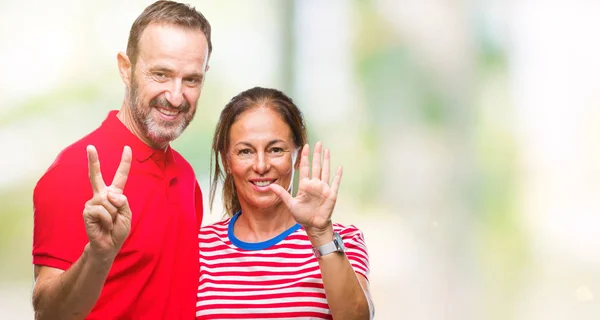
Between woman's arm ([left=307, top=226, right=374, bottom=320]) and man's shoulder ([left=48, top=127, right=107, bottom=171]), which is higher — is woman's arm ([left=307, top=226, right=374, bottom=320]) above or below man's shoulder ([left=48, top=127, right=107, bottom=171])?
below

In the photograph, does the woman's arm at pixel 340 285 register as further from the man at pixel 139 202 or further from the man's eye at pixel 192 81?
the man's eye at pixel 192 81

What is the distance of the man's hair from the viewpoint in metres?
1.92

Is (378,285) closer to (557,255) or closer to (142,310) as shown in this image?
(557,255)

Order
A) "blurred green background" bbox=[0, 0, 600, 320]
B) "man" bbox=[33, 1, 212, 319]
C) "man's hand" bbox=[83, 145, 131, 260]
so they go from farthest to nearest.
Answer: "blurred green background" bbox=[0, 0, 600, 320]
"man" bbox=[33, 1, 212, 319]
"man's hand" bbox=[83, 145, 131, 260]

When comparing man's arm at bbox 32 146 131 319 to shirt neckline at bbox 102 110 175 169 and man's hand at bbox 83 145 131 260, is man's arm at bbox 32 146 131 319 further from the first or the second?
shirt neckline at bbox 102 110 175 169

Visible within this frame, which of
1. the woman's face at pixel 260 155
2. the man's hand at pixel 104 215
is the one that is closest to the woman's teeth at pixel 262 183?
the woman's face at pixel 260 155

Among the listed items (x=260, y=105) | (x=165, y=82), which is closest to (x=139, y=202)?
(x=165, y=82)

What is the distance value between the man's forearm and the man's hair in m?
0.55

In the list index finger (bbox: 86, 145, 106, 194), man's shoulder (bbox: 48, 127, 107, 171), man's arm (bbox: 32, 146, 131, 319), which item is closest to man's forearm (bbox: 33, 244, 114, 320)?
man's arm (bbox: 32, 146, 131, 319)

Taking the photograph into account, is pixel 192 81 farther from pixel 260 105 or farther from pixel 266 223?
pixel 266 223

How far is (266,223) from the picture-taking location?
6.58 ft

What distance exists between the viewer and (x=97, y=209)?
150 cm

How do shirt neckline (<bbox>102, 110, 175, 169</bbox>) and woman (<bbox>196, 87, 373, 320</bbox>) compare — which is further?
shirt neckline (<bbox>102, 110, 175, 169</bbox>)

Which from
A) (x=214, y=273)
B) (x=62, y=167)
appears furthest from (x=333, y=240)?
(x=62, y=167)
